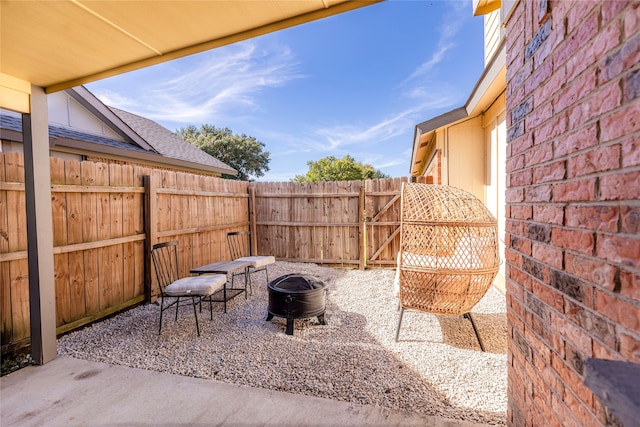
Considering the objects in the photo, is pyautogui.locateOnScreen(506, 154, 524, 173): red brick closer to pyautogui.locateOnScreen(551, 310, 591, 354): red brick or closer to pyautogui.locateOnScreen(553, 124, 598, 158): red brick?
pyautogui.locateOnScreen(553, 124, 598, 158): red brick

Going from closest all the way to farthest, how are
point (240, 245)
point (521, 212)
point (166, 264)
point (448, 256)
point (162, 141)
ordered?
point (521, 212)
point (448, 256)
point (166, 264)
point (240, 245)
point (162, 141)

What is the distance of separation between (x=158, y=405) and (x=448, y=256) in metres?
2.98

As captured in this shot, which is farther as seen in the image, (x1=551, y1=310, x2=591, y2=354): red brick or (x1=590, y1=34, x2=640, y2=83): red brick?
(x1=551, y1=310, x2=591, y2=354): red brick

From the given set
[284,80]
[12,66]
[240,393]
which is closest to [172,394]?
[240,393]

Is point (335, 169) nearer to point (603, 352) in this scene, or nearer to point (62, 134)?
point (62, 134)

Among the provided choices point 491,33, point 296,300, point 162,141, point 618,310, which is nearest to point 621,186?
point 618,310

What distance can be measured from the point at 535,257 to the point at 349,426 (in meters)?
1.52

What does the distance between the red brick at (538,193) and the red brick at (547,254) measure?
7.4 inches

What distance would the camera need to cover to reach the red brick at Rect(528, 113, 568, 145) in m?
1.09

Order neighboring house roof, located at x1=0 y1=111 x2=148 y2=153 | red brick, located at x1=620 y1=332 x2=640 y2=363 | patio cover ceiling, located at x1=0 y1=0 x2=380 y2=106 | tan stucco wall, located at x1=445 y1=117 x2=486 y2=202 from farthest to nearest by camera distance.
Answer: tan stucco wall, located at x1=445 y1=117 x2=486 y2=202 → neighboring house roof, located at x1=0 y1=111 x2=148 y2=153 → patio cover ceiling, located at x1=0 y1=0 x2=380 y2=106 → red brick, located at x1=620 y1=332 x2=640 y2=363

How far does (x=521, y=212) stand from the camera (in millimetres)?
1448

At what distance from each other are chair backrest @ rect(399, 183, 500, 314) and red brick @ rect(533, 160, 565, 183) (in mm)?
→ 1787

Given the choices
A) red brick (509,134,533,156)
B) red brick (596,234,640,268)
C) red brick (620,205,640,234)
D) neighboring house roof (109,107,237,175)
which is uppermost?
neighboring house roof (109,107,237,175)

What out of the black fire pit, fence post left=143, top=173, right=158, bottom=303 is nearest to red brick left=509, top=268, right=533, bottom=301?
the black fire pit
